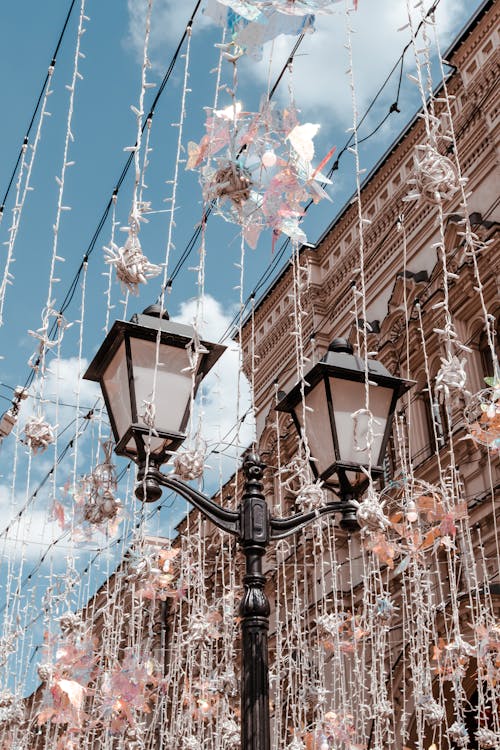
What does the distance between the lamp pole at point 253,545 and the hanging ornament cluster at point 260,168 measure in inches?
39.9

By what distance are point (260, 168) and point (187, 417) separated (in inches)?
41.2

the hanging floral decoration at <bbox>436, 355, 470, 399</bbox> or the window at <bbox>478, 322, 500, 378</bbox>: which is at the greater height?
the window at <bbox>478, 322, 500, 378</bbox>

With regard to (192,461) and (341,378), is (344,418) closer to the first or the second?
(341,378)

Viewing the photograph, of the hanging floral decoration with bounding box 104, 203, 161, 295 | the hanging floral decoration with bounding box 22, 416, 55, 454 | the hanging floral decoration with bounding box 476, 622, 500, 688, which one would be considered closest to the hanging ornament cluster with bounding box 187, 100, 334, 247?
the hanging floral decoration with bounding box 104, 203, 161, 295

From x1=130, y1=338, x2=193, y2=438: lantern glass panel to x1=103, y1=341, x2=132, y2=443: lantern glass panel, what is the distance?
2.4 inches

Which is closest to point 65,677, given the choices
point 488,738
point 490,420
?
point 488,738

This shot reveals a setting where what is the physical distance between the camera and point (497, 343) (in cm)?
1070

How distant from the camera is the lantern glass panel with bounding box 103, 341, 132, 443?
3.80m

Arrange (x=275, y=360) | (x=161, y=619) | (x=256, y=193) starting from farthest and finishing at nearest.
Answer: (x=161, y=619) → (x=275, y=360) → (x=256, y=193)

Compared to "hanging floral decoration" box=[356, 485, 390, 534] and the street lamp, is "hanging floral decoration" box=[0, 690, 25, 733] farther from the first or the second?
"hanging floral decoration" box=[356, 485, 390, 534]

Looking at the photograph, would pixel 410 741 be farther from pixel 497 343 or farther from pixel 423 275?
pixel 423 275

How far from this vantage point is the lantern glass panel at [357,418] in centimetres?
394

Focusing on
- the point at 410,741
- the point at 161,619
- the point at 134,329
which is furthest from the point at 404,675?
the point at 161,619

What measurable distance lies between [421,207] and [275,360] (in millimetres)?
4169
